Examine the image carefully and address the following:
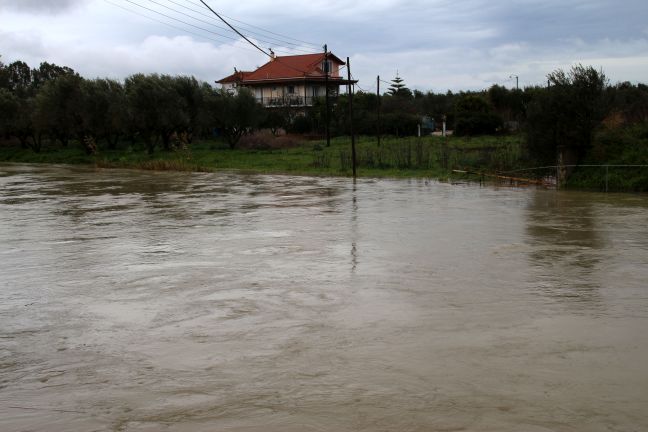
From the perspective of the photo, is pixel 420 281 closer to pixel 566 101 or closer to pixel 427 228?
pixel 427 228

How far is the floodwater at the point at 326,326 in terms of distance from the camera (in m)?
6.03

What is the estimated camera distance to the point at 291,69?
77062 millimetres

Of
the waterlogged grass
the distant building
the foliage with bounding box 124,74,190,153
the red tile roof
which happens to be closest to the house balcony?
the distant building

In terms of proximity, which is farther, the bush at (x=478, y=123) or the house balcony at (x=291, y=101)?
Result: the house balcony at (x=291, y=101)

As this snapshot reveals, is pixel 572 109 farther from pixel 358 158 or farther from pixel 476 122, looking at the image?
pixel 476 122

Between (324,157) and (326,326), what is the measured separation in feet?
106

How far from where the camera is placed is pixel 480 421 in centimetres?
571

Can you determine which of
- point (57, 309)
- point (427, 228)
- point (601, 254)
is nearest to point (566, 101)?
point (427, 228)

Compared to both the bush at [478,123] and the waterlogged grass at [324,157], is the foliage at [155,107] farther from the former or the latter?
the bush at [478,123]

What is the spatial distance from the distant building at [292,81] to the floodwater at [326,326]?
5776cm

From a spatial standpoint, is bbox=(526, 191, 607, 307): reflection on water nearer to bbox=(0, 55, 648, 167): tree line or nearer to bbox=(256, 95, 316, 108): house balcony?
bbox=(0, 55, 648, 167): tree line

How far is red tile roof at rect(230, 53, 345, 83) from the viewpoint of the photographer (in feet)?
248

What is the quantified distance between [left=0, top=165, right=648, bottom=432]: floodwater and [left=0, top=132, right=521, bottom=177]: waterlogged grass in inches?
648

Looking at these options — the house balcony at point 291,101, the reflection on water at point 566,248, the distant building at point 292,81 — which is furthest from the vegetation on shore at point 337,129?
the distant building at point 292,81
